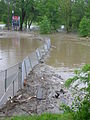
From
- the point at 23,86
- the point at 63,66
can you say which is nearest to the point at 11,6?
the point at 63,66

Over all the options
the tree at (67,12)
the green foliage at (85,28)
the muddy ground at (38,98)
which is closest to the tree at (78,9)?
the tree at (67,12)

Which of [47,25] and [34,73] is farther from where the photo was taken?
[47,25]

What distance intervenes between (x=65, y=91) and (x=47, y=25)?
4688 cm

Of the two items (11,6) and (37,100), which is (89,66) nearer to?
(37,100)

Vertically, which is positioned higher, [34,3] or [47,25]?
[34,3]

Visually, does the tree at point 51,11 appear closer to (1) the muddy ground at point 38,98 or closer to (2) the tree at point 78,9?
(2) the tree at point 78,9

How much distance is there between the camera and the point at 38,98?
10.6 m

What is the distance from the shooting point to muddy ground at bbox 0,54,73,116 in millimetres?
9168

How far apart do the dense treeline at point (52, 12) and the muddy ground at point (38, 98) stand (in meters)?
44.8

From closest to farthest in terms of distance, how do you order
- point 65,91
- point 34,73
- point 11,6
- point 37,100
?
point 37,100 → point 65,91 → point 34,73 → point 11,6

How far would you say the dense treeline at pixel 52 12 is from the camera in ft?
208

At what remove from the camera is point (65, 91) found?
12188 millimetres

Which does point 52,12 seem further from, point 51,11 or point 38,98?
point 38,98

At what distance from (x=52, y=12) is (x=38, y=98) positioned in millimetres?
57195
